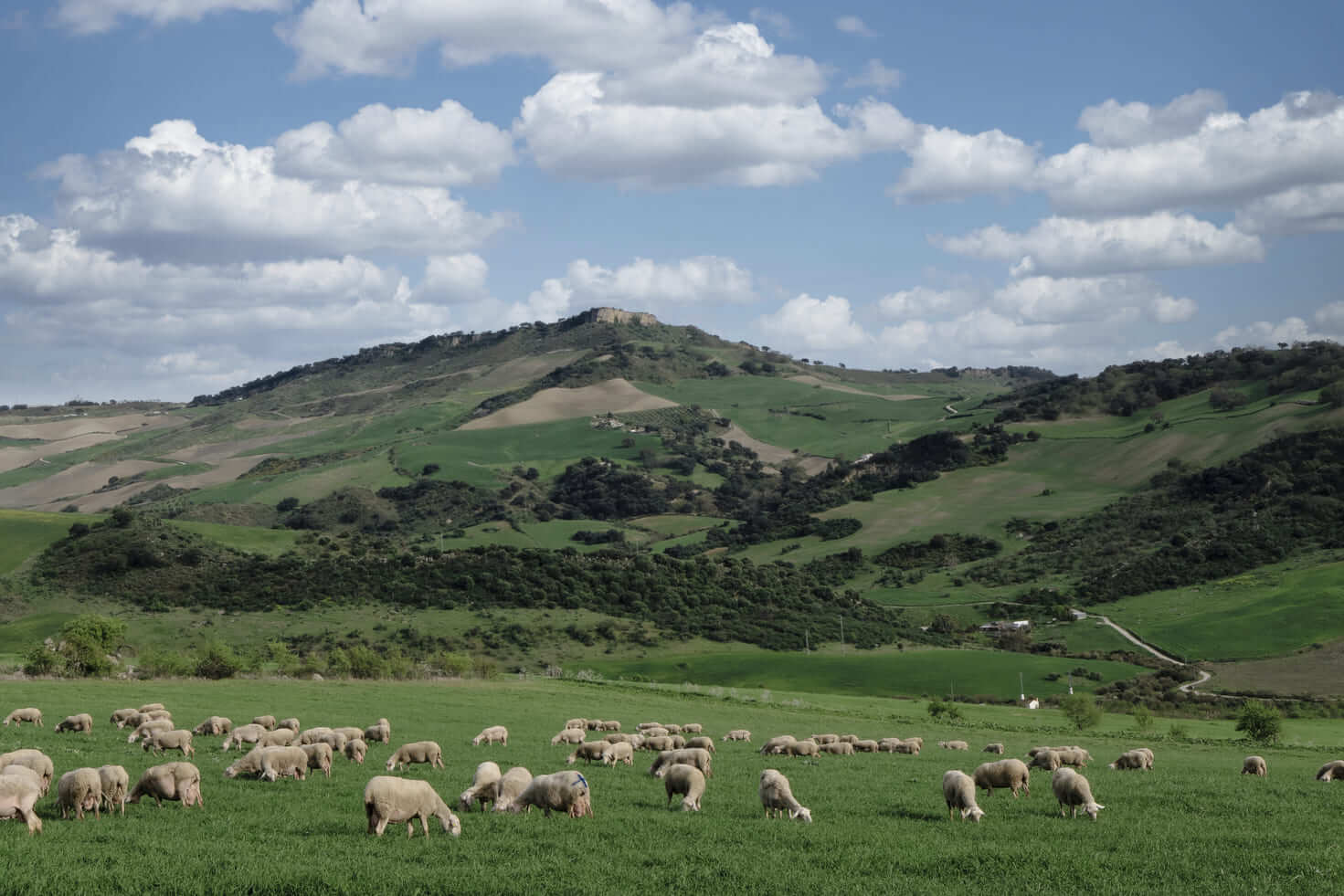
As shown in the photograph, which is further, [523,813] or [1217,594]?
[1217,594]

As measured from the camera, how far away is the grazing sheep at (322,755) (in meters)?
25.4

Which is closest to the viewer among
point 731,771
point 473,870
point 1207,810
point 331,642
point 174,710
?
point 473,870

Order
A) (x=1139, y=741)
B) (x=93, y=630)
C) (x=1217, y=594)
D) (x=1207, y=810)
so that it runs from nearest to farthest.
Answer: (x=1207, y=810)
(x=1139, y=741)
(x=93, y=630)
(x=1217, y=594)

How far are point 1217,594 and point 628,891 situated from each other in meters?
127

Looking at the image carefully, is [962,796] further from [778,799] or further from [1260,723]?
[1260,723]

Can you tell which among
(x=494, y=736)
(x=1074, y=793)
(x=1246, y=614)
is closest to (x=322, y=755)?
(x=494, y=736)

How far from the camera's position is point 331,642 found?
89.3m

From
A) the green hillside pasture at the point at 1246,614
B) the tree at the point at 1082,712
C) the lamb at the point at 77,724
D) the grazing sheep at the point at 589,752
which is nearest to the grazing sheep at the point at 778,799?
the grazing sheep at the point at 589,752

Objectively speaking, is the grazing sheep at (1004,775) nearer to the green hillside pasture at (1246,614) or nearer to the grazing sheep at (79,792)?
the grazing sheep at (79,792)

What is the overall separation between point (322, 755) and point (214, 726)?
9.97 m

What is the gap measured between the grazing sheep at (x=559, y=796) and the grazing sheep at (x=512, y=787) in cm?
16

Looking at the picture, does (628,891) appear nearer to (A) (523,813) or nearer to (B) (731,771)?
(A) (523,813)

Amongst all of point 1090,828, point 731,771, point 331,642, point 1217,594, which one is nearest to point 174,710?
point 731,771

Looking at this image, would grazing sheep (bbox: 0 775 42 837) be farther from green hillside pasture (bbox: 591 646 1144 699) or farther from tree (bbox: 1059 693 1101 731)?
green hillside pasture (bbox: 591 646 1144 699)
